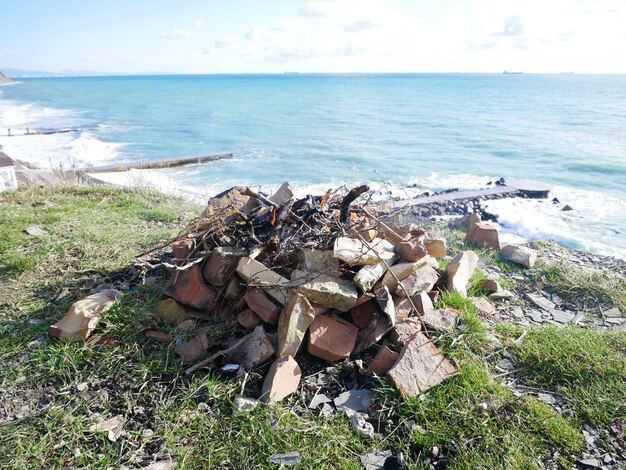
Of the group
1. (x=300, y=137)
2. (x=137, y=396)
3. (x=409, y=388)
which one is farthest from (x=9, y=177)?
(x=300, y=137)

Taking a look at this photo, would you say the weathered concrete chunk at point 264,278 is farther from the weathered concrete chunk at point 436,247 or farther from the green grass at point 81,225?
the green grass at point 81,225

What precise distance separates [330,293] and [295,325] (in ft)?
1.07

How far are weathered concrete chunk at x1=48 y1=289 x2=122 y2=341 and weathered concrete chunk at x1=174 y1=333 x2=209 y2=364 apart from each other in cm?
64

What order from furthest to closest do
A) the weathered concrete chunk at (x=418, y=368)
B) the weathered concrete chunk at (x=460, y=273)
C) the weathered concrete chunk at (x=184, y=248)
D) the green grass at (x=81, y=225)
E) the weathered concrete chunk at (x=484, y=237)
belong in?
the weathered concrete chunk at (x=484, y=237) → the green grass at (x=81, y=225) → the weathered concrete chunk at (x=460, y=273) → the weathered concrete chunk at (x=184, y=248) → the weathered concrete chunk at (x=418, y=368)

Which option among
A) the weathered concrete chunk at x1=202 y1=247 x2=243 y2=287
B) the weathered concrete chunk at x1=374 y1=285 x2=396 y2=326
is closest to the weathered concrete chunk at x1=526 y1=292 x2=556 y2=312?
the weathered concrete chunk at x1=374 y1=285 x2=396 y2=326

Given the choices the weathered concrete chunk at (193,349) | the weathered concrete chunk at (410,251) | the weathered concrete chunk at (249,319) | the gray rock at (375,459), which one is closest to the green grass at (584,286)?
the weathered concrete chunk at (410,251)

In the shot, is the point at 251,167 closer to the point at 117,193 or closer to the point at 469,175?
the point at 469,175

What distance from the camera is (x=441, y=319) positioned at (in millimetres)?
3260

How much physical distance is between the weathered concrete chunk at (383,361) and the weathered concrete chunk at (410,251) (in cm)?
83

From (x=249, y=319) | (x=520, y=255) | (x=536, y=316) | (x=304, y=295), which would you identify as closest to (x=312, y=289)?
(x=304, y=295)

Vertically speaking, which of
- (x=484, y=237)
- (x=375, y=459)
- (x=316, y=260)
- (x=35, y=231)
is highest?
(x=316, y=260)

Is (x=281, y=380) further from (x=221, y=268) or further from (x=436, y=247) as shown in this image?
(x=436, y=247)

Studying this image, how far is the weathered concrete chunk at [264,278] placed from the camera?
3193 mm

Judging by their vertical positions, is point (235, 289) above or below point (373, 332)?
above
